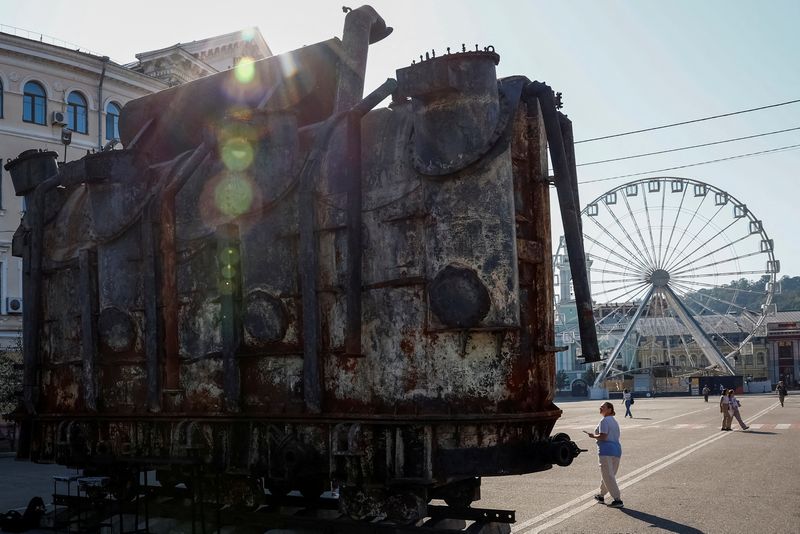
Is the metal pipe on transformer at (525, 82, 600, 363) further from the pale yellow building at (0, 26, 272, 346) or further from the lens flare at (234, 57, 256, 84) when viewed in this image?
the pale yellow building at (0, 26, 272, 346)

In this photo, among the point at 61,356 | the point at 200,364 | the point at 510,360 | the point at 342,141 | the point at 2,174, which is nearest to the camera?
the point at 510,360

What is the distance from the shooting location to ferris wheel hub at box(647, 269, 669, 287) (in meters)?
60.8

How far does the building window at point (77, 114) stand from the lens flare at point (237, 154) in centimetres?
2715

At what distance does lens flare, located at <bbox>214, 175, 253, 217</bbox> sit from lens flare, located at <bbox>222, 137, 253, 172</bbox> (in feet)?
0.32

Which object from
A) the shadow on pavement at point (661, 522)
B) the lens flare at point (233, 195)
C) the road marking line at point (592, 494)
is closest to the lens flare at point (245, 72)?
the lens flare at point (233, 195)

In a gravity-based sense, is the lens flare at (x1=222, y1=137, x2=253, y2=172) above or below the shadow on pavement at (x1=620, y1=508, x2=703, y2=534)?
above

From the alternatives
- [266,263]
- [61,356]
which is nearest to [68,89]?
[61,356]

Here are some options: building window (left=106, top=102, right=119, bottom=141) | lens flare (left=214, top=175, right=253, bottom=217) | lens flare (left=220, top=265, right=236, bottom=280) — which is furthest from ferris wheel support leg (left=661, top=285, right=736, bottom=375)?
lens flare (left=220, top=265, right=236, bottom=280)

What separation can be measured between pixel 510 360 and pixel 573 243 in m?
1.32

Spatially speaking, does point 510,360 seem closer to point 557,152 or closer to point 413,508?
point 413,508

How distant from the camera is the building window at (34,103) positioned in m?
30.3

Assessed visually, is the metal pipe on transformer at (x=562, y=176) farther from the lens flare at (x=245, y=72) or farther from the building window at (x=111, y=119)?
the building window at (x=111, y=119)

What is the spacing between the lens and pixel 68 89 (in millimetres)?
31266

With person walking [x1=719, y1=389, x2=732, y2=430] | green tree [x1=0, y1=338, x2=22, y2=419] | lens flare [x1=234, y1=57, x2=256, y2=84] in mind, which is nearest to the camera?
lens flare [x1=234, y1=57, x2=256, y2=84]
